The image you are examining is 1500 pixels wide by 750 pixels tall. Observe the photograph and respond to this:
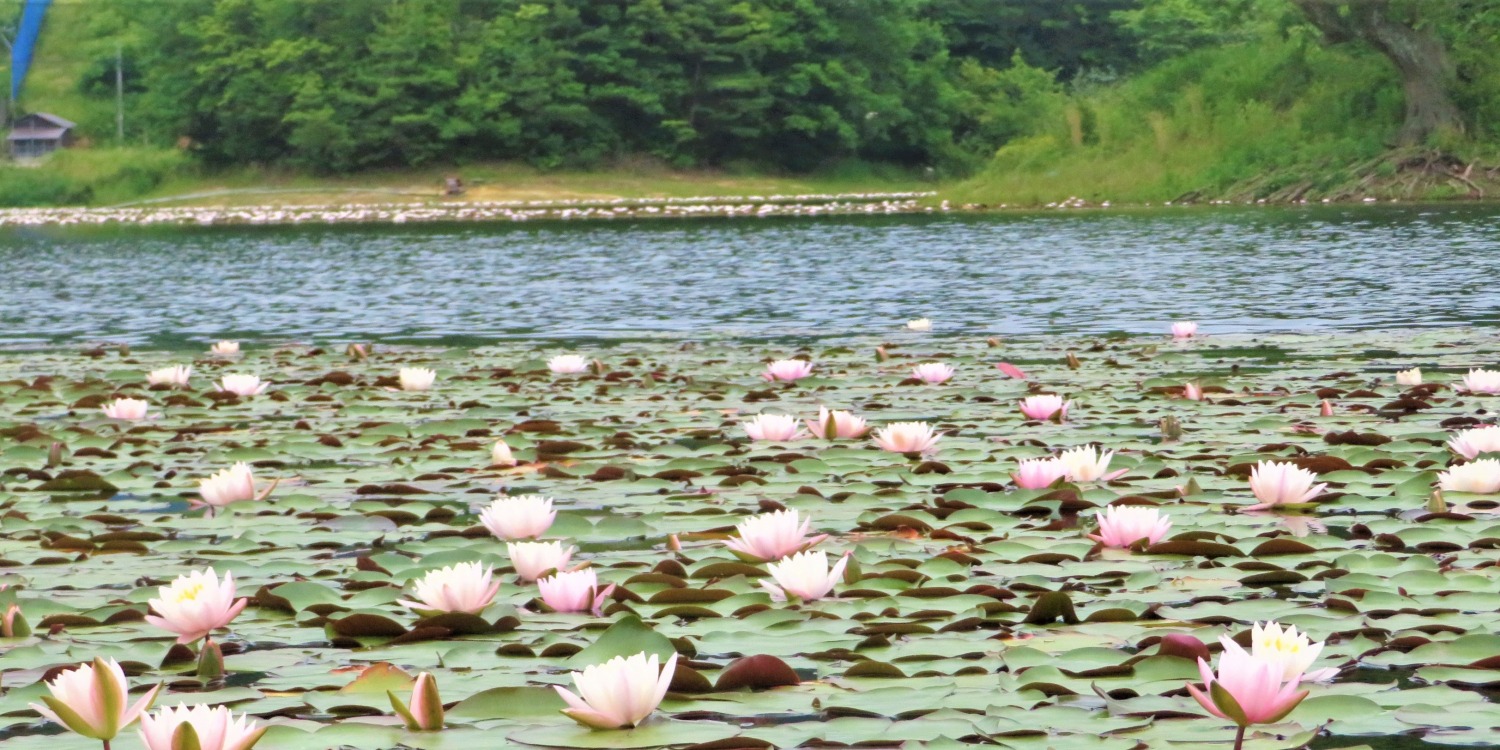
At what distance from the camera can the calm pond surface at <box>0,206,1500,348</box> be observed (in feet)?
34.6

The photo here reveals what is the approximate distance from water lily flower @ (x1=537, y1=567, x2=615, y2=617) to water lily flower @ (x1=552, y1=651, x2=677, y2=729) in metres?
0.69

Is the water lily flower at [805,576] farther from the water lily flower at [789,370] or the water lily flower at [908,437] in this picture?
the water lily flower at [789,370]

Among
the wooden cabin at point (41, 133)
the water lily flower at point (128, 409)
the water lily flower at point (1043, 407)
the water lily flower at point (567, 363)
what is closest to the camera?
the water lily flower at point (1043, 407)

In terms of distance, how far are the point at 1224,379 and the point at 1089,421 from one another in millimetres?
1304

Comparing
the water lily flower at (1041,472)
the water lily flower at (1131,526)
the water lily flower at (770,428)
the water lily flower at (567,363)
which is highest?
the water lily flower at (1131,526)

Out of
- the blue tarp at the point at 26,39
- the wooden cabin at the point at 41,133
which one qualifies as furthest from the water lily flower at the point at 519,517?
the blue tarp at the point at 26,39

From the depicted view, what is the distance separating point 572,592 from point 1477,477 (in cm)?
205

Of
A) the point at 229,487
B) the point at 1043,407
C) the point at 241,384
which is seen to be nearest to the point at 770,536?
the point at 229,487

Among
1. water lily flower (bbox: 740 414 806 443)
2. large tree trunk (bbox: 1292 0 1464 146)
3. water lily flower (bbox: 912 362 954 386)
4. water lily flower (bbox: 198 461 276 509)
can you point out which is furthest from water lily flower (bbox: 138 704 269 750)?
large tree trunk (bbox: 1292 0 1464 146)

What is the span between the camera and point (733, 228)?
26.5m

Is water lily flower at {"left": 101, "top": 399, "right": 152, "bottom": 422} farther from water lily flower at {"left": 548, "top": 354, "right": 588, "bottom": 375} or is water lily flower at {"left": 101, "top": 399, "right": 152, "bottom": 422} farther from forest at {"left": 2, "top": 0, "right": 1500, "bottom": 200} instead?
forest at {"left": 2, "top": 0, "right": 1500, "bottom": 200}

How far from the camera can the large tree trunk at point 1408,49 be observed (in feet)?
85.2

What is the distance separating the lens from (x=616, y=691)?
6.39 ft

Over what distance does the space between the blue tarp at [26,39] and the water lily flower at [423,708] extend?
79.0m
